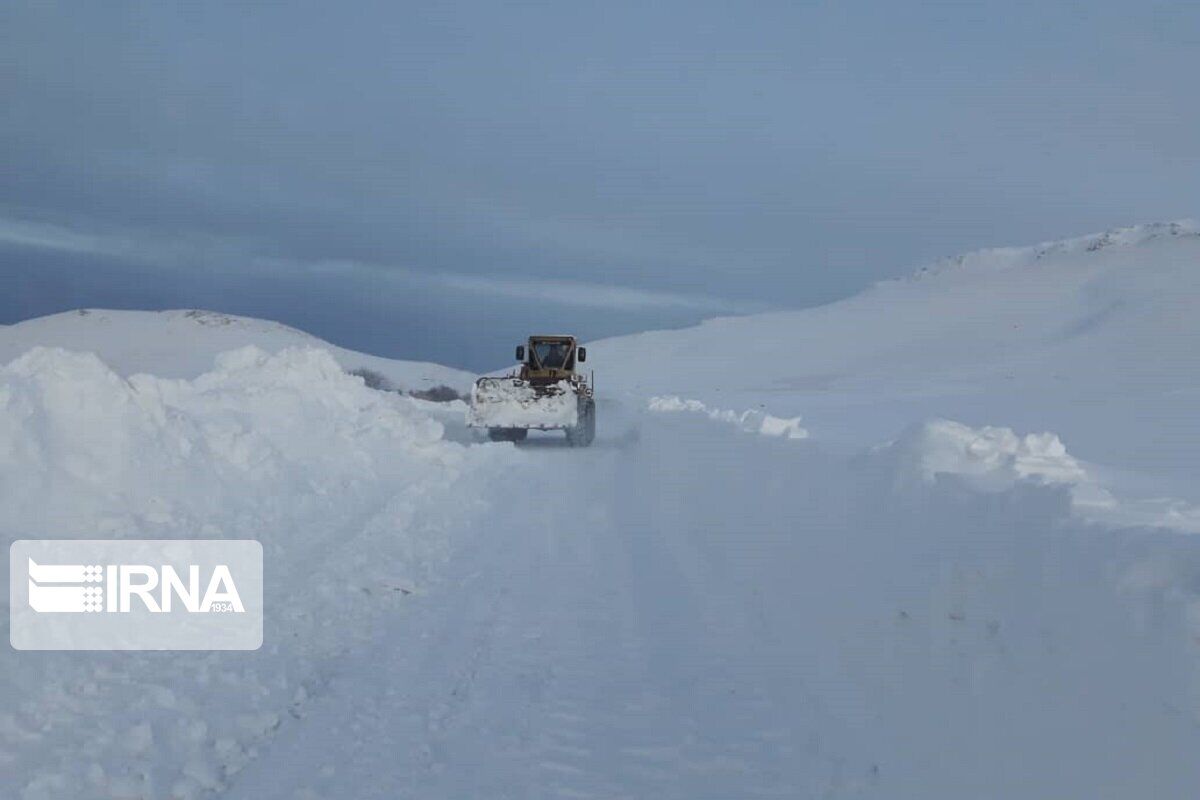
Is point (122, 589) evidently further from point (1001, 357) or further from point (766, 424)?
point (1001, 357)

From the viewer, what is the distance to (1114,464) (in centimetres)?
1310

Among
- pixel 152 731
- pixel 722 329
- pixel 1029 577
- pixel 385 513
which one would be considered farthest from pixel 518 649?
pixel 722 329

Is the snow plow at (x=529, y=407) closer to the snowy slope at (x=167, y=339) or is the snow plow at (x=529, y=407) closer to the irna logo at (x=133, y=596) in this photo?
the irna logo at (x=133, y=596)

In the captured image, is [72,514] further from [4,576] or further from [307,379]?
[307,379]

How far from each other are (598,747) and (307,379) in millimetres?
17171

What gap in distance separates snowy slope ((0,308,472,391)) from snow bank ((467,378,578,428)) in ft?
80.5

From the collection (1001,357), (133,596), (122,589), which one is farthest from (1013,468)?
(1001,357)

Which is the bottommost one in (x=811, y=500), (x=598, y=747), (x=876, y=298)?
(x=598, y=747)

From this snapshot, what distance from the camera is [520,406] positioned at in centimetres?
2384

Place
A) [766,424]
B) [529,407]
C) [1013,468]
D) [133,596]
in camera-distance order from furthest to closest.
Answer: [529,407] → [766,424] → [133,596] → [1013,468]

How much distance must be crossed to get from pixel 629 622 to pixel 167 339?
2449 inches

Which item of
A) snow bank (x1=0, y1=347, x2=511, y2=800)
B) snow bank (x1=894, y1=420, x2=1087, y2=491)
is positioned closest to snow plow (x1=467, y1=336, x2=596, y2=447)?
snow bank (x1=0, y1=347, x2=511, y2=800)

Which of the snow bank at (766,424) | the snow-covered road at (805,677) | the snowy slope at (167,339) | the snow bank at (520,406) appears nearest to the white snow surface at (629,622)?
the snow-covered road at (805,677)

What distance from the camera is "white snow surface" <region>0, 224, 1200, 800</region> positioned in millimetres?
4633
